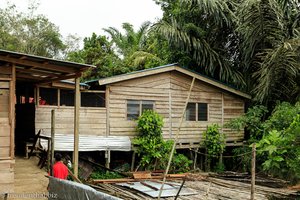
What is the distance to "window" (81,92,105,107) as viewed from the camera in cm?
1328

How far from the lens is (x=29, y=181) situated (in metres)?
8.98

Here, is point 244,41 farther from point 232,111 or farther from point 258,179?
point 258,179

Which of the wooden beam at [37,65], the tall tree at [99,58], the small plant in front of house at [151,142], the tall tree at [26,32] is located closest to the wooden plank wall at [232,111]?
the small plant in front of house at [151,142]

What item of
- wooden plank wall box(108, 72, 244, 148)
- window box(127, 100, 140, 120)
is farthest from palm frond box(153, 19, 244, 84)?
window box(127, 100, 140, 120)

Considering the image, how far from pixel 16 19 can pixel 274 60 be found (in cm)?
2218

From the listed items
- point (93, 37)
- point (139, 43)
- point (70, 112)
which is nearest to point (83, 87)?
point (70, 112)

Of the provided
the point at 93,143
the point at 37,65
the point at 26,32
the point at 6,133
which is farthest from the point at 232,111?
the point at 26,32

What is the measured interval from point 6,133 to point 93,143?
5.82m

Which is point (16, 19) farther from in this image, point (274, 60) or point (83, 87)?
point (274, 60)

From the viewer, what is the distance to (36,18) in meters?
29.4

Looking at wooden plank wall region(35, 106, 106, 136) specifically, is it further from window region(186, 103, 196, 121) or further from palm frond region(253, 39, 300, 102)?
palm frond region(253, 39, 300, 102)

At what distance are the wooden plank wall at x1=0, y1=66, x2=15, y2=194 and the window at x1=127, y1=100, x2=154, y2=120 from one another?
686 cm

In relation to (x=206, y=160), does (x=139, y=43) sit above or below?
above

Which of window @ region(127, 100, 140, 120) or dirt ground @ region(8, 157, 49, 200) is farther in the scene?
window @ region(127, 100, 140, 120)
